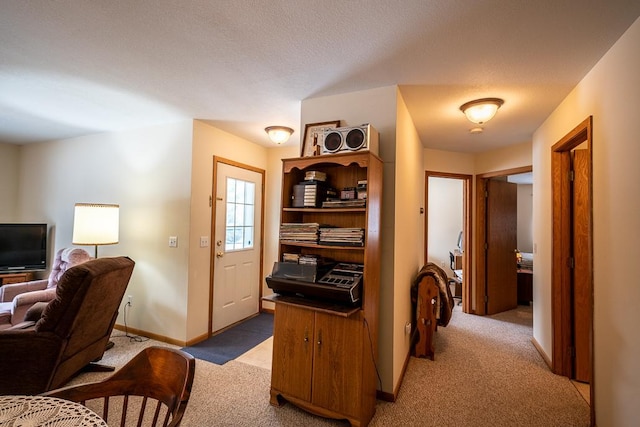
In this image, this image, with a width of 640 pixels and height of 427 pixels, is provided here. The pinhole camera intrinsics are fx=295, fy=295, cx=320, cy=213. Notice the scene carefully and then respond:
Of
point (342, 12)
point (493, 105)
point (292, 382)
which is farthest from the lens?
point (493, 105)

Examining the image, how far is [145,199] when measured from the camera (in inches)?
130

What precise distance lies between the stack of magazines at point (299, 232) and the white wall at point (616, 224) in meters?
1.75

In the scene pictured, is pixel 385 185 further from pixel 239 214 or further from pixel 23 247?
pixel 23 247

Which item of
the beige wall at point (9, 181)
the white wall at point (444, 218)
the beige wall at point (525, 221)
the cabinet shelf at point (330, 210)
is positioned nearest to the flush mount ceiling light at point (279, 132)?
the cabinet shelf at point (330, 210)

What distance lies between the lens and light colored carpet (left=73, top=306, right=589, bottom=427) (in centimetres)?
197

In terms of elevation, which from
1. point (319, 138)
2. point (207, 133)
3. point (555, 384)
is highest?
point (207, 133)

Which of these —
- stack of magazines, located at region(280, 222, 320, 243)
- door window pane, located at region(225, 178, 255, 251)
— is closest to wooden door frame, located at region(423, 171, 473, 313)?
door window pane, located at region(225, 178, 255, 251)

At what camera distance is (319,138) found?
7.52 ft

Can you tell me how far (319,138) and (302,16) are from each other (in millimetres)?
892

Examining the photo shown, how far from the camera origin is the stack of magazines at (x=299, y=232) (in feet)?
6.94

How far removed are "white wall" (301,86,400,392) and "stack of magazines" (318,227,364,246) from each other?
0.36 metres

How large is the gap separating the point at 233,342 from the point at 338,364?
1.70m

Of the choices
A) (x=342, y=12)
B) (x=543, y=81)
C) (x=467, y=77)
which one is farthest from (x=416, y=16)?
(x=543, y=81)

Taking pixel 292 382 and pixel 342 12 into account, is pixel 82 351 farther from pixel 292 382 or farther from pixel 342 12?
pixel 342 12
